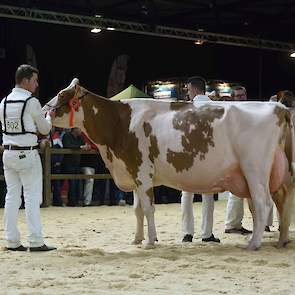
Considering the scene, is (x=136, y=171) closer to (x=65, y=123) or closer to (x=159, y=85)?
(x=65, y=123)

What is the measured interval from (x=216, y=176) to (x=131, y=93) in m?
7.15

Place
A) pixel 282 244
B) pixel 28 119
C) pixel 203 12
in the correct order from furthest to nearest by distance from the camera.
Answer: pixel 203 12 < pixel 282 244 < pixel 28 119

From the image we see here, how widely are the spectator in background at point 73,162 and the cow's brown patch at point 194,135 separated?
6.22 meters

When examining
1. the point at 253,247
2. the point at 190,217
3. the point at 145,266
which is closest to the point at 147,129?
the point at 190,217

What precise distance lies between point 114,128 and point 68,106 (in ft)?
1.88

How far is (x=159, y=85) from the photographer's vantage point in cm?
1994

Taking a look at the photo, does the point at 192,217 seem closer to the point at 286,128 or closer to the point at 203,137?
the point at 203,137

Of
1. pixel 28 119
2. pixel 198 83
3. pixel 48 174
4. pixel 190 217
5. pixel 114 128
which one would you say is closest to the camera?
pixel 28 119

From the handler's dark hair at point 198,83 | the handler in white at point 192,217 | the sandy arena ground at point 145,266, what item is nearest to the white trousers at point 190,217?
the handler in white at point 192,217

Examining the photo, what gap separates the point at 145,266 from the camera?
6.20 metres

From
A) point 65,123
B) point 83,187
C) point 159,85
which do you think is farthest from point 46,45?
point 65,123

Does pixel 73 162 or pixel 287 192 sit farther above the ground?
pixel 73 162

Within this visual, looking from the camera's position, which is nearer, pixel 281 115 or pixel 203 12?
pixel 281 115

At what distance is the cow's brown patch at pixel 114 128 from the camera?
7.60 m
